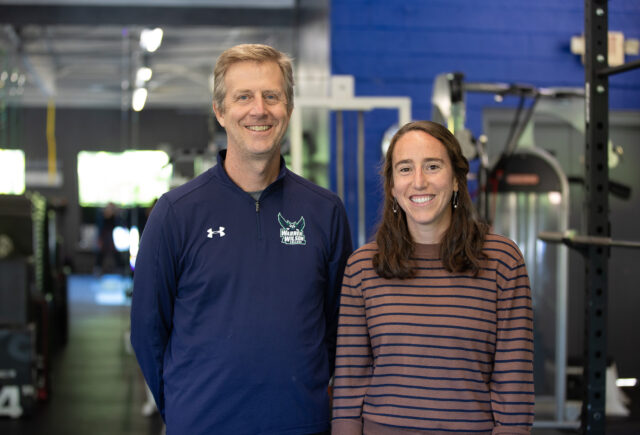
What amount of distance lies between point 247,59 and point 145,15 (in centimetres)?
533

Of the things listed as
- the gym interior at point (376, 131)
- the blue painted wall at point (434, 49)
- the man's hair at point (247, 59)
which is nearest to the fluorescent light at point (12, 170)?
the gym interior at point (376, 131)

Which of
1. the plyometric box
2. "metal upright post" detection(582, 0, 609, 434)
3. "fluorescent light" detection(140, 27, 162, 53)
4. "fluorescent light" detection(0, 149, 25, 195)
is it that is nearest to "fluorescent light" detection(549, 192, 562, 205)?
"metal upright post" detection(582, 0, 609, 434)

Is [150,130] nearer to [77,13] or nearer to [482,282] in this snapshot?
[77,13]

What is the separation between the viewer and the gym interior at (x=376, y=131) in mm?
3441

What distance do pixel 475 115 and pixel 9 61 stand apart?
4859mm

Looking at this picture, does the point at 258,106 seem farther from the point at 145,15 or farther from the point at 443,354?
the point at 145,15

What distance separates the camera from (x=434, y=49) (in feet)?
15.9

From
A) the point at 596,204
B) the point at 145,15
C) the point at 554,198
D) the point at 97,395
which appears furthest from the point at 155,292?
the point at 145,15

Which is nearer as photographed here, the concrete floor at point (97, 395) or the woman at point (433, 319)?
the woman at point (433, 319)

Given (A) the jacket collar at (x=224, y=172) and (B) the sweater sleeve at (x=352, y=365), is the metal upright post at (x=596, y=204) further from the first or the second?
(A) the jacket collar at (x=224, y=172)

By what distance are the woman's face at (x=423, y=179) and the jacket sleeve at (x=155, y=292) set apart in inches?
21.1

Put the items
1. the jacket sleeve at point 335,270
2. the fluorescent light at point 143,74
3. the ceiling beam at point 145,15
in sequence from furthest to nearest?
the fluorescent light at point 143,74, the ceiling beam at point 145,15, the jacket sleeve at point 335,270

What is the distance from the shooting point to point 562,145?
5.35 m

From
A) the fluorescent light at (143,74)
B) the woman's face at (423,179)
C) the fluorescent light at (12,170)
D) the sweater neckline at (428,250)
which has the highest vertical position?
the fluorescent light at (143,74)
